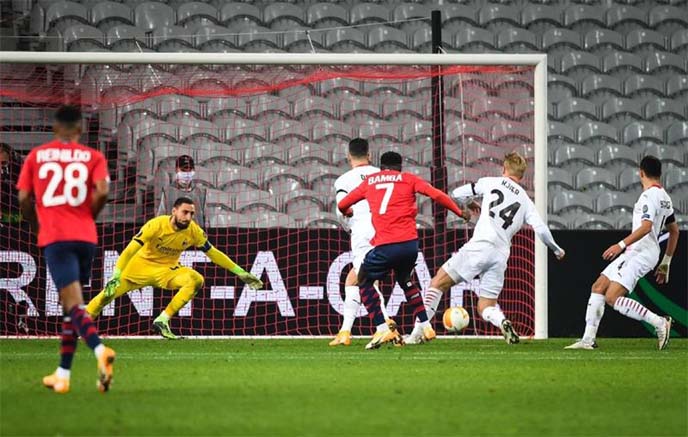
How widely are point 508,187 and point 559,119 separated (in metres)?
5.44

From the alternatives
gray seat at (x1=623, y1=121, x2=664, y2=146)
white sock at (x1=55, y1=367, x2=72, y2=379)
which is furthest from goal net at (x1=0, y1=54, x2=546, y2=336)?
white sock at (x1=55, y1=367, x2=72, y2=379)

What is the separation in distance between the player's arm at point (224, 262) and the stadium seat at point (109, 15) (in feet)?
16.4

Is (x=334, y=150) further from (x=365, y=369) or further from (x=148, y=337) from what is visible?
(x=365, y=369)

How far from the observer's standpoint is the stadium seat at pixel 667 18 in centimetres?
1791

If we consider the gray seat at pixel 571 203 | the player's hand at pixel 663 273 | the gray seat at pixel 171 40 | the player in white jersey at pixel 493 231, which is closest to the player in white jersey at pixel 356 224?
the player in white jersey at pixel 493 231

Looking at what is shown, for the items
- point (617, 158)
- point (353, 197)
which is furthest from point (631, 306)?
point (617, 158)

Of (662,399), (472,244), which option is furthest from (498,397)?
(472,244)

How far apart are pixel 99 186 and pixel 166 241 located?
18.2 ft

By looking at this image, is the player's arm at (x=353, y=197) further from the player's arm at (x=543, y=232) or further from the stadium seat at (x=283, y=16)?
the stadium seat at (x=283, y=16)

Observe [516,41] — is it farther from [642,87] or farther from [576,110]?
[642,87]

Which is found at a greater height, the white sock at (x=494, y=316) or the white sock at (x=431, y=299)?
the white sock at (x=431, y=299)

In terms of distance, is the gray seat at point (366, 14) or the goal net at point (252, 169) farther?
the gray seat at point (366, 14)

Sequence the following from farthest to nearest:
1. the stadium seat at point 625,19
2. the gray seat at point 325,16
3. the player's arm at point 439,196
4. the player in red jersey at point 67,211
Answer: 1. the stadium seat at point 625,19
2. the gray seat at point 325,16
3. the player's arm at point 439,196
4. the player in red jersey at point 67,211

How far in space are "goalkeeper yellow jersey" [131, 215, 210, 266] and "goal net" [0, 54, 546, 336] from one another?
71cm
